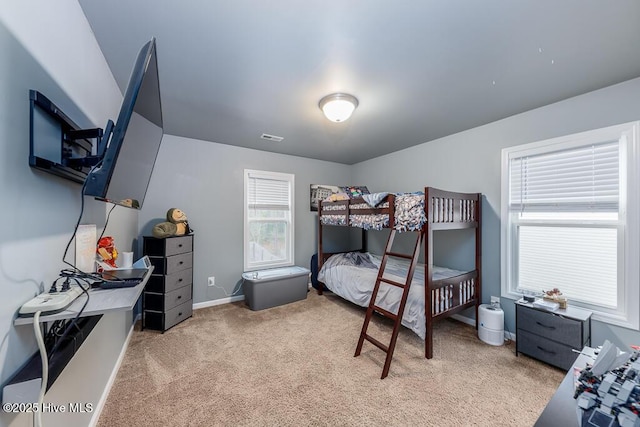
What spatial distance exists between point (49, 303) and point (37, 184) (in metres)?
0.44

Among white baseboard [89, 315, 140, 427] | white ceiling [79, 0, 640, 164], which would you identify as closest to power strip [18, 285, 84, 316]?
white baseboard [89, 315, 140, 427]

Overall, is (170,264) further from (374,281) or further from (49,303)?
(374,281)

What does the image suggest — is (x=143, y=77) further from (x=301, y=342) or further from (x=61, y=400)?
(x=301, y=342)

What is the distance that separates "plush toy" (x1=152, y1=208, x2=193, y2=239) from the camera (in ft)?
8.98

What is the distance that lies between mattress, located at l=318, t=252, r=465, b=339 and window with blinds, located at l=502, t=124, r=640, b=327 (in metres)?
0.77

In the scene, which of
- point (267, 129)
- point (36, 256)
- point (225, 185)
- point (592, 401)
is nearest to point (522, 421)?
point (592, 401)

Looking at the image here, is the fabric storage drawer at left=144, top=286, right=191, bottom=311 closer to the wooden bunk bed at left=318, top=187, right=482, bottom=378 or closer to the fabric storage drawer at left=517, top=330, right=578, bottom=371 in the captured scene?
the wooden bunk bed at left=318, top=187, right=482, bottom=378

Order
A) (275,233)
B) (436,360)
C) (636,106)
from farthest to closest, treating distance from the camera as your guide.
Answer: (275,233), (436,360), (636,106)

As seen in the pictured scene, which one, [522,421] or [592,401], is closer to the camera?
[592,401]

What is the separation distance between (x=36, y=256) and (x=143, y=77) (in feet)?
2.53

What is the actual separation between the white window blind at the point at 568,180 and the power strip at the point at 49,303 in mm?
3537

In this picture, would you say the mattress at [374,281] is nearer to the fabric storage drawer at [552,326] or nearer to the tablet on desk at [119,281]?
the fabric storage drawer at [552,326]

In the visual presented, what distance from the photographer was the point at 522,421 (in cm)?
156

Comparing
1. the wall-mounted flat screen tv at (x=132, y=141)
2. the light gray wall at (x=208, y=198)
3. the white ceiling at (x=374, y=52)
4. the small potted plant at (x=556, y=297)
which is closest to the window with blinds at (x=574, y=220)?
the small potted plant at (x=556, y=297)
